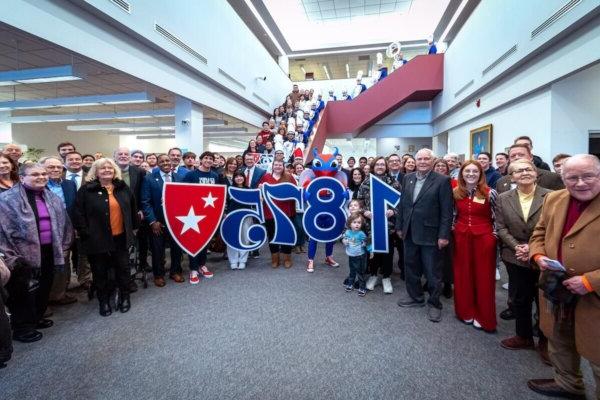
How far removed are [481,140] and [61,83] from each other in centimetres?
1013

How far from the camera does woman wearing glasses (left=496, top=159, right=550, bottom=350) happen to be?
2.08 m

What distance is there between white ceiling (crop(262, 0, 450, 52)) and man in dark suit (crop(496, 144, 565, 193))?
10778mm

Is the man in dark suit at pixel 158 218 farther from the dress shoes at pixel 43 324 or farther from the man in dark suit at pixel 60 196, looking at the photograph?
the dress shoes at pixel 43 324

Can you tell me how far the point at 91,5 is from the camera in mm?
3953

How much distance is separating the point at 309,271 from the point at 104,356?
7.55ft

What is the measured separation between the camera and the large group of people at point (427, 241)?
150cm

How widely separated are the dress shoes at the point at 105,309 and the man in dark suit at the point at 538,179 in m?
3.68

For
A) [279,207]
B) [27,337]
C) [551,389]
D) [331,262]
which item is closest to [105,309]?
[27,337]

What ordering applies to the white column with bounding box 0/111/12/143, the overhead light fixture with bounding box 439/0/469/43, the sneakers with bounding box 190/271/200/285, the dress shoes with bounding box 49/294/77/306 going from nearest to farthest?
the dress shoes with bounding box 49/294/77/306 < the sneakers with bounding box 190/271/200/285 < the overhead light fixture with bounding box 439/0/469/43 < the white column with bounding box 0/111/12/143

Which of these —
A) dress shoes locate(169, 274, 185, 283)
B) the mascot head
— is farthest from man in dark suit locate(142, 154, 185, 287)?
the mascot head

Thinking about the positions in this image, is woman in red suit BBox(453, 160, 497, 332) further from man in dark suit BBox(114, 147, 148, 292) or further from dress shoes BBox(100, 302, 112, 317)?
man in dark suit BBox(114, 147, 148, 292)

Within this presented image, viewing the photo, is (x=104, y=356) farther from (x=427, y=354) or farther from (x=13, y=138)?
(x=13, y=138)

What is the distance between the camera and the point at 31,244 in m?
2.28

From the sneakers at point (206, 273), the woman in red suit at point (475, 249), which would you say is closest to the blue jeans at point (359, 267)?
the woman in red suit at point (475, 249)
